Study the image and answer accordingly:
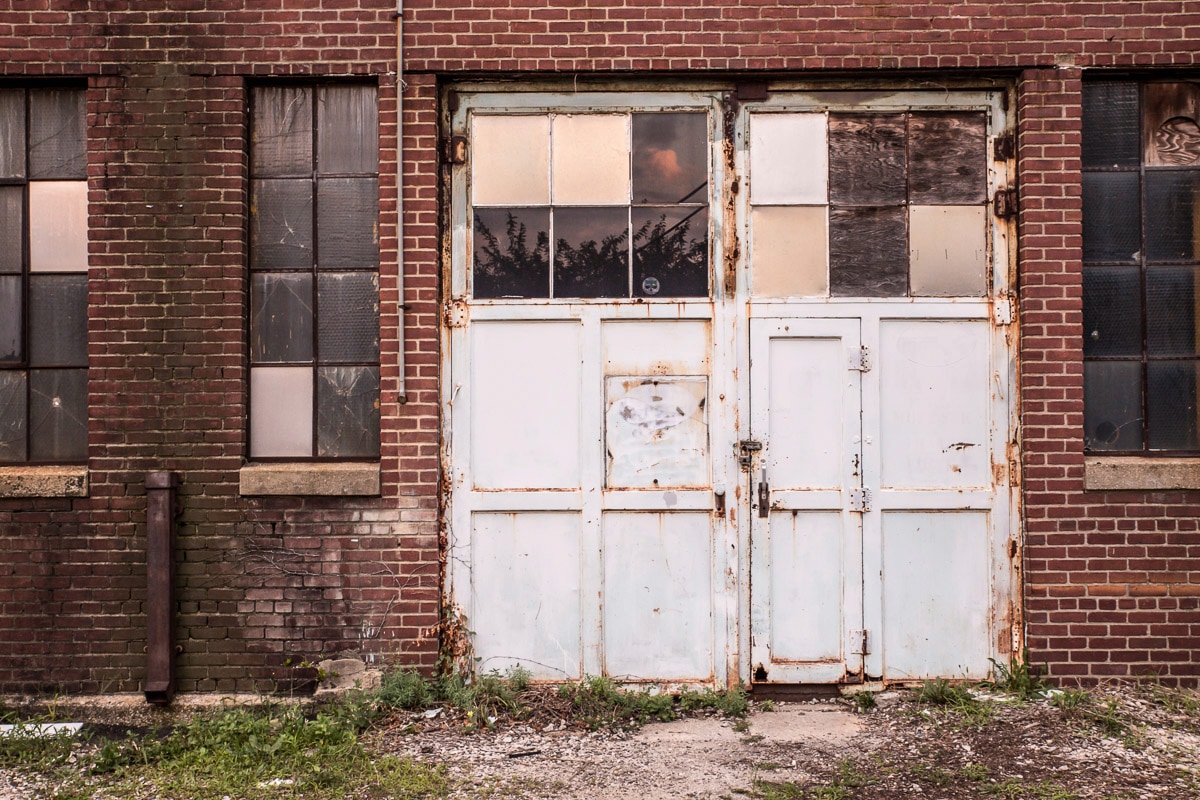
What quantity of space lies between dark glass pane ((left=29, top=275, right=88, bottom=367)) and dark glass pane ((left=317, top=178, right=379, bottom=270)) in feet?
4.67

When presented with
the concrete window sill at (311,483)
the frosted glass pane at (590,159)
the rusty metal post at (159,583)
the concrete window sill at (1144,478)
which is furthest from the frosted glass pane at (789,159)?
the rusty metal post at (159,583)

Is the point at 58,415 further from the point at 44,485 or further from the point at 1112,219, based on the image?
the point at 1112,219

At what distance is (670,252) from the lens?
17.1 feet

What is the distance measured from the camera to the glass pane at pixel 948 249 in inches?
204

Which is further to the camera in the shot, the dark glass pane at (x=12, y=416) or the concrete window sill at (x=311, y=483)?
the dark glass pane at (x=12, y=416)

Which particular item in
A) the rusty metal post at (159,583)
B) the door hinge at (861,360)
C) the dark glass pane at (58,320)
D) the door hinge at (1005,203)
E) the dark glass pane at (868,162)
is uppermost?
the dark glass pane at (868,162)

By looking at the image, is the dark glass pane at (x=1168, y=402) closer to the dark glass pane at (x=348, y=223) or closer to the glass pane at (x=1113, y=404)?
the glass pane at (x=1113, y=404)

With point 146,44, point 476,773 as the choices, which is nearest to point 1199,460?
point 476,773

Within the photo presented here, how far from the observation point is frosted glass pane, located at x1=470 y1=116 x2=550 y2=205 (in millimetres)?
5215

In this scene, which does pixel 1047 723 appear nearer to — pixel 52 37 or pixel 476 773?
pixel 476 773

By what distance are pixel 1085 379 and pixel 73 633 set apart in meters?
6.02

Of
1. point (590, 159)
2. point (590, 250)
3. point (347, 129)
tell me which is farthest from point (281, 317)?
point (590, 159)

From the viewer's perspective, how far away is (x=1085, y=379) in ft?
16.9

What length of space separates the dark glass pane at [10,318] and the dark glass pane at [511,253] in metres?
2.67
